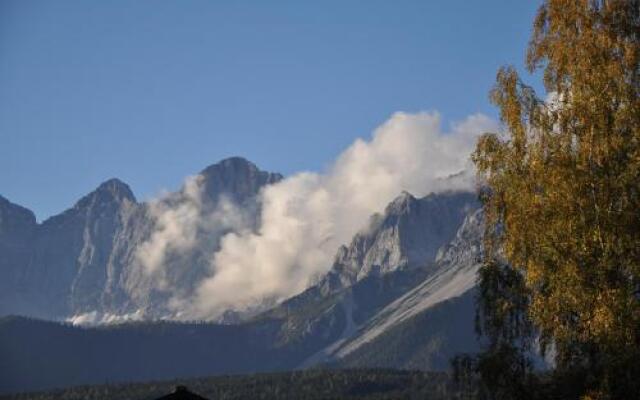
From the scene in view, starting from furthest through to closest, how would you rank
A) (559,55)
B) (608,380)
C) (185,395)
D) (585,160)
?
(559,55), (585,160), (608,380), (185,395)

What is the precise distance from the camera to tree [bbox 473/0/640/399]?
3738 centimetres

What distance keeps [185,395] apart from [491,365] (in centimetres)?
1505

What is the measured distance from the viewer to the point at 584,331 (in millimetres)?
38000

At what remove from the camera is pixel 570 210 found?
38312 millimetres

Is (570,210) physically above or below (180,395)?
above

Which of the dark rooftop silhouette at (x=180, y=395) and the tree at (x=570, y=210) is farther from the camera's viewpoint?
the tree at (x=570, y=210)

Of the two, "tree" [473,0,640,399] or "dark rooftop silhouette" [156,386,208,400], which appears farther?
"tree" [473,0,640,399]

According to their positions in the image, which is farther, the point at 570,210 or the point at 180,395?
the point at 570,210

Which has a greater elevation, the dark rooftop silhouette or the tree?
the tree

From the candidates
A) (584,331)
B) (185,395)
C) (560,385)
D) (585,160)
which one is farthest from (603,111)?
(185,395)

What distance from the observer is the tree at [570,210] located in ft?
123

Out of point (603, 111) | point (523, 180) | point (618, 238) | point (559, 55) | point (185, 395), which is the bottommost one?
point (185, 395)

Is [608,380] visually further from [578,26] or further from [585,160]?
[578,26]

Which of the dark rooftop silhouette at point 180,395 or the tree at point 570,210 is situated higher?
the tree at point 570,210
